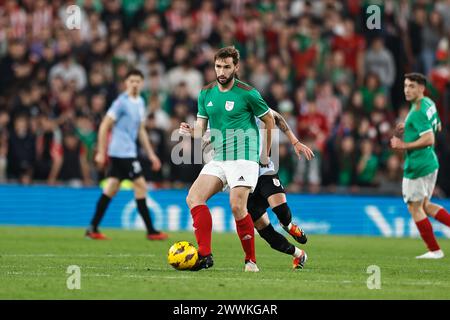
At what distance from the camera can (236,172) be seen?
11.5 meters

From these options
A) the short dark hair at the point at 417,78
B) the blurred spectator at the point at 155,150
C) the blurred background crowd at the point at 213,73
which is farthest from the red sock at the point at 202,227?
the blurred spectator at the point at 155,150

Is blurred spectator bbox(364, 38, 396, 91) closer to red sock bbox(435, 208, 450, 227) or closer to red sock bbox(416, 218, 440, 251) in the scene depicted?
red sock bbox(435, 208, 450, 227)

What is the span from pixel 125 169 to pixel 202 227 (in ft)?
20.4

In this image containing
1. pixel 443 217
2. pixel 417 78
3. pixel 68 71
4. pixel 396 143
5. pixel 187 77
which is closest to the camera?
pixel 396 143

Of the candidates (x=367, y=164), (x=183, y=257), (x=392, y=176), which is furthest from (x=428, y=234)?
(x=367, y=164)

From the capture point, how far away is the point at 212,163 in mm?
11664

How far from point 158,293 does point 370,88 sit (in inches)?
566

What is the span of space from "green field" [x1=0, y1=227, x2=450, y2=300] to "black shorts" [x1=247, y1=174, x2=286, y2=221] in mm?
682

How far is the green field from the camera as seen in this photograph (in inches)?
373

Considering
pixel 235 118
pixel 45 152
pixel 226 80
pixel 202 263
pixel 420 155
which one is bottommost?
pixel 45 152

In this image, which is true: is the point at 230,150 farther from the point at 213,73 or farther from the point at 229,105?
the point at 213,73

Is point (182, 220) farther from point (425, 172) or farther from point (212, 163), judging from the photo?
point (212, 163)

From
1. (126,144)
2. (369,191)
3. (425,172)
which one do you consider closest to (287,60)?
(369,191)
